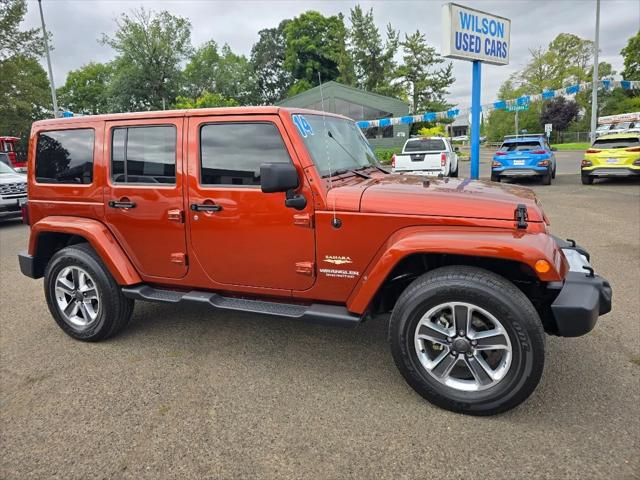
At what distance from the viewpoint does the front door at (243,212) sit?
3.12 m

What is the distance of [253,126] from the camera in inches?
127

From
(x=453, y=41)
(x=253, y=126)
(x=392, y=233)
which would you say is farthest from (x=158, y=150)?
(x=453, y=41)

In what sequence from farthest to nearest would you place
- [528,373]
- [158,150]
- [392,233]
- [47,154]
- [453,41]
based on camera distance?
[453,41] < [47,154] < [158,150] < [392,233] < [528,373]

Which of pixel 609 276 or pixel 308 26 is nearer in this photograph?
pixel 609 276

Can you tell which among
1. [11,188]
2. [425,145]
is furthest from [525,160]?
[11,188]

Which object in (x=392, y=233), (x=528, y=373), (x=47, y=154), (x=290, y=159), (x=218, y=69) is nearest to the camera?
(x=528, y=373)

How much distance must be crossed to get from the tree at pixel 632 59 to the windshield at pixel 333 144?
201 ft

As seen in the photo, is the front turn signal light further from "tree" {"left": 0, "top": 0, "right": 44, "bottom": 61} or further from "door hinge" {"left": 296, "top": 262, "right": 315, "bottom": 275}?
"tree" {"left": 0, "top": 0, "right": 44, "bottom": 61}

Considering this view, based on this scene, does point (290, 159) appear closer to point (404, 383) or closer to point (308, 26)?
point (404, 383)

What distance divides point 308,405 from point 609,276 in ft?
13.8

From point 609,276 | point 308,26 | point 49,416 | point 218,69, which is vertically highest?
point 308,26

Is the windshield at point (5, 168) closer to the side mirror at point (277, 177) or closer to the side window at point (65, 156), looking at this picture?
the side window at point (65, 156)

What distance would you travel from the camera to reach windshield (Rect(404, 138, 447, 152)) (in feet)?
52.1

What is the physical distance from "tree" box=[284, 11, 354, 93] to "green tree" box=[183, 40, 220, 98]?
8905mm
